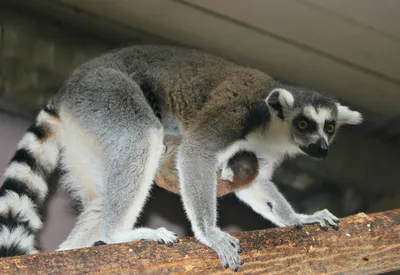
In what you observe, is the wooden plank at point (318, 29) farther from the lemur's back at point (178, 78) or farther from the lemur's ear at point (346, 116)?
the lemur's ear at point (346, 116)

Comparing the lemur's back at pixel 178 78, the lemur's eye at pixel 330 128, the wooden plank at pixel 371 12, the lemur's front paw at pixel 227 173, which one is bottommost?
the lemur's front paw at pixel 227 173

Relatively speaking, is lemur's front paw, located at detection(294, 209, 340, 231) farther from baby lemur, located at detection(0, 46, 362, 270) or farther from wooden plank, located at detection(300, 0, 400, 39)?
wooden plank, located at detection(300, 0, 400, 39)

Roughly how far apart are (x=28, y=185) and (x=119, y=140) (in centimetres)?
73

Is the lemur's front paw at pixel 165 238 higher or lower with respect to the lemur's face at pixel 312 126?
lower

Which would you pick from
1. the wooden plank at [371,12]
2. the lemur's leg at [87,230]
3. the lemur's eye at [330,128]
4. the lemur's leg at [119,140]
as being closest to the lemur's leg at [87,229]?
the lemur's leg at [87,230]

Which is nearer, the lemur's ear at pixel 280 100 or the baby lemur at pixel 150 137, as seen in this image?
the baby lemur at pixel 150 137

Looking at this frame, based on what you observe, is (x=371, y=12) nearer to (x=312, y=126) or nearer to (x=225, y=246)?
(x=312, y=126)

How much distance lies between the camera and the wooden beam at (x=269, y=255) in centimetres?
280

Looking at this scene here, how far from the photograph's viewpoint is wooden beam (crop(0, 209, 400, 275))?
2801 mm

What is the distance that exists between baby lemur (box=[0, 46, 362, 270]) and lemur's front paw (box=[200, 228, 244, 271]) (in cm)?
1

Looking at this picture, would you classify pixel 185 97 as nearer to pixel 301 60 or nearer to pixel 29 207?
pixel 29 207

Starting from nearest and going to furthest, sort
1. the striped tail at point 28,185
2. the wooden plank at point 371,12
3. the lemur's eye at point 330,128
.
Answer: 1. the striped tail at point 28,185
2. the lemur's eye at point 330,128
3. the wooden plank at point 371,12

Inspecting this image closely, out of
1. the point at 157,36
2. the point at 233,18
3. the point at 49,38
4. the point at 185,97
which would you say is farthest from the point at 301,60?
the point at 49,38

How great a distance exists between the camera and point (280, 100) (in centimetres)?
393
